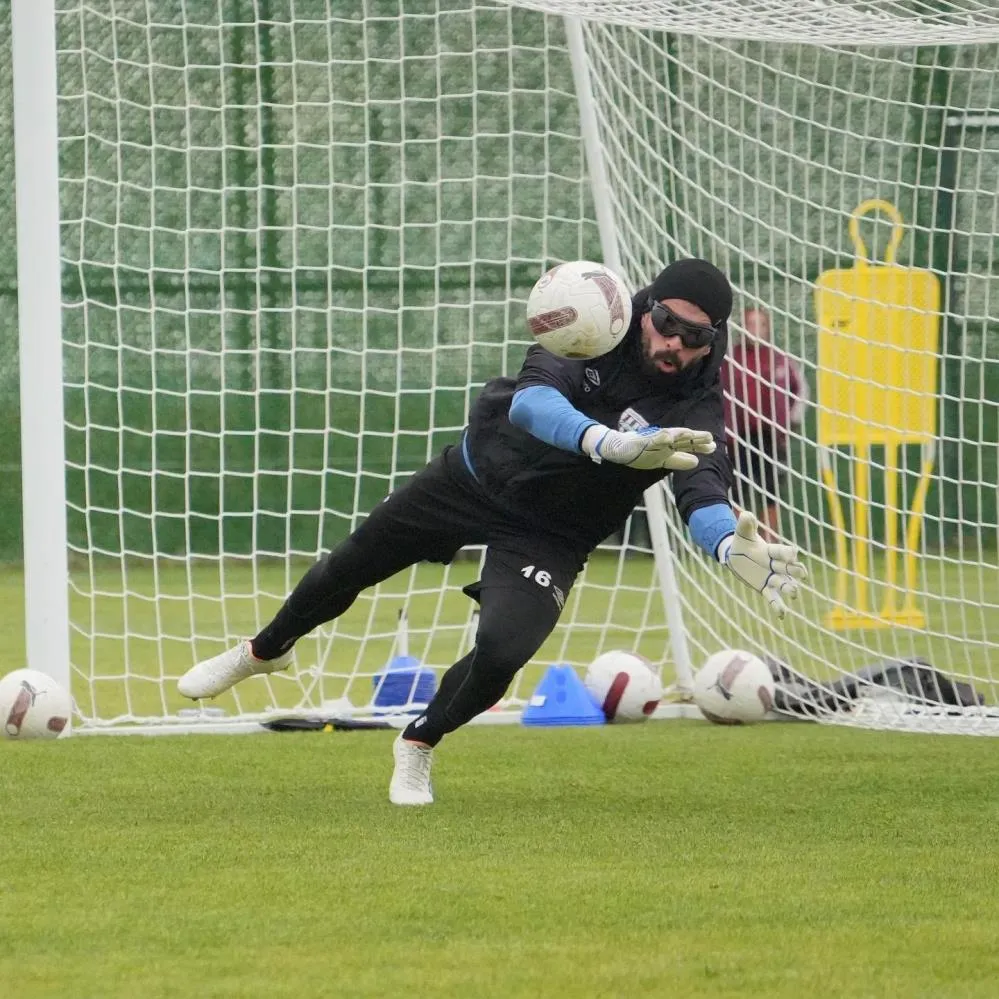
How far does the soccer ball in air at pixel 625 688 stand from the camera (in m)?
8.24

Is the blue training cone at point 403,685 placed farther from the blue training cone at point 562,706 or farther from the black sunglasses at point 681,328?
the black sunglasses at point 681,328

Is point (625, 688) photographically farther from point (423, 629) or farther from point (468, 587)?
point (423, 629)

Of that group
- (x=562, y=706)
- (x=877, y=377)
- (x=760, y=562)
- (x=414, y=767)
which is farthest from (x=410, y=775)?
(x=877, y=377)

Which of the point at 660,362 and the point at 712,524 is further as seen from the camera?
the point at 660,362

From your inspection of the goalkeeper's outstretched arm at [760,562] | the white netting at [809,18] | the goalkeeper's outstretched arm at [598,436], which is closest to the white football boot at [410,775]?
the goalkeeper's outstretched arm at [598,436]

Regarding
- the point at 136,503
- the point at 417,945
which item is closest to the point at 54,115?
the point at 417,945

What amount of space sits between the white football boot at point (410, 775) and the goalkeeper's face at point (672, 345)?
136 centimetres

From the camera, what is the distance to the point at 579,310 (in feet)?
18.2

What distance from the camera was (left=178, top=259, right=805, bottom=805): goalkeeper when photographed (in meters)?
5.64

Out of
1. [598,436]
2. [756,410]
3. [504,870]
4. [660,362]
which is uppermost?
[660,362]

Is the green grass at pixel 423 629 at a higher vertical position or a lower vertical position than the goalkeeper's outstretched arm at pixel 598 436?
lower

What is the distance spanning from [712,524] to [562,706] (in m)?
2.89

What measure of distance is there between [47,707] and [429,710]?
81.8 inches

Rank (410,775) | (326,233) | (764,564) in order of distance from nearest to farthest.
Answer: (764,564) < (410,775) < (326,233)
